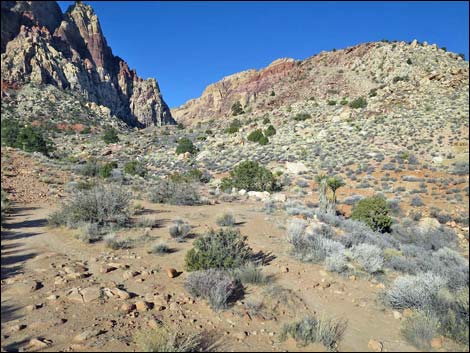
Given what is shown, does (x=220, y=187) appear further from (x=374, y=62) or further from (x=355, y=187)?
(x=374, y=62)

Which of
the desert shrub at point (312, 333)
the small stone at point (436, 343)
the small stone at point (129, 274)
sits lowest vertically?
the small stone at point (436, 343)

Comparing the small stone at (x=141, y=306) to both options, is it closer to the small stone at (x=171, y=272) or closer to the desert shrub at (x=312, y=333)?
the small stone at (x=171, y=272)

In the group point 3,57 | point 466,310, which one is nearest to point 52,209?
point 466,310

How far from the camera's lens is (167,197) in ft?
56.1

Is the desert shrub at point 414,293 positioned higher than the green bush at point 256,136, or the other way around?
the green bush at point 256,136

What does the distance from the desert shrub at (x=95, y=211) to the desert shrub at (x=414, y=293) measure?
8486 mm

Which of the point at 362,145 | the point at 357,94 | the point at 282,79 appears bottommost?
the point at 362,145

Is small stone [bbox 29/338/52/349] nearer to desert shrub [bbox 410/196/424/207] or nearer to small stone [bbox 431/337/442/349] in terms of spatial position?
small stone [bbox 431/337/442/349]

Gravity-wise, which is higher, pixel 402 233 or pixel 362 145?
pixel 362 145

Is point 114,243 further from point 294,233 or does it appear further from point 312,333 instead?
point 312,333

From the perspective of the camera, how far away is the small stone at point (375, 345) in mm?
5282

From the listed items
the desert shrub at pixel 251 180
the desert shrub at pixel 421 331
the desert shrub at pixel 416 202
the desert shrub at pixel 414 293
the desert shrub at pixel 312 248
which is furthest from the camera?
the desert shrub at pixel 251 180

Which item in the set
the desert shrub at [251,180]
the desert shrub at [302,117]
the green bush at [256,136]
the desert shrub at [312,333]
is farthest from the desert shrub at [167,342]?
the desert shrub at [302,117]

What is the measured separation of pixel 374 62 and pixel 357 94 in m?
12.0
